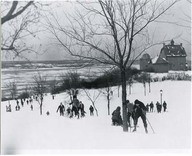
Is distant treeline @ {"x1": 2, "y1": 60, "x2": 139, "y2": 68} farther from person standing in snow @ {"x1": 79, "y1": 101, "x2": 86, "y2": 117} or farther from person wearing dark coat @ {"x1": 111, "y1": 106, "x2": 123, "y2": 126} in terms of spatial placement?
person wearing dark coat @ {"x1": 111, "y1": 106, "x2": 123, "y2": 126}

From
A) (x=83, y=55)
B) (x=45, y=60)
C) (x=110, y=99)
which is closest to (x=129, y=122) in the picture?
(x=110, y=99)

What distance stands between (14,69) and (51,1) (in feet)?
5.29

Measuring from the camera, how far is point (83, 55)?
7.82m

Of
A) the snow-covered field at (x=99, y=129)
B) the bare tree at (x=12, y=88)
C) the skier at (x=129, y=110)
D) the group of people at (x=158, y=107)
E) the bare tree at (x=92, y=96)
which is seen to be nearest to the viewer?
the snow-covered field at (x=99, y=129)

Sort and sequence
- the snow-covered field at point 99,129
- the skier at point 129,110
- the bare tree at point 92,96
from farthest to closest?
the skier at point 129,110 < the bare tree at point 92,96 < the snow-covered field at point 99,129

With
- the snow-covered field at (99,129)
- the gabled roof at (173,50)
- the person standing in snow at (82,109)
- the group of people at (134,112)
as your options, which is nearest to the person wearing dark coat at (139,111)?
the group of people at (134,112)

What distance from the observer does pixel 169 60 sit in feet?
24.6

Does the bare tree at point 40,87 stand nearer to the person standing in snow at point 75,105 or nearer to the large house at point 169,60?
the person standing in snow at point 75,105

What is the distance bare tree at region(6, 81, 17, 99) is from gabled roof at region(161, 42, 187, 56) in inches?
133

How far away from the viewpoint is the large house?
291 inches

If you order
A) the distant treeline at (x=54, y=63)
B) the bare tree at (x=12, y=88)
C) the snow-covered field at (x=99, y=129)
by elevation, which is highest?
the distant treeline at (x=54, y=63)

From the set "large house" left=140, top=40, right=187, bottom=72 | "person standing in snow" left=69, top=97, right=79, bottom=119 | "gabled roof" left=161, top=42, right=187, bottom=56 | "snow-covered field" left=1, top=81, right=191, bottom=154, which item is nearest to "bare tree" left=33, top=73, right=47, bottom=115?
"snow-covered field" left=1, top=81, right=191, bottom=154

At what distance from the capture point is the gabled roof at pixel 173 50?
24.1 feet

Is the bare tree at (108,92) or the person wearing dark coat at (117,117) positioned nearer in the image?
the person wearing dark coat at (117,117)
